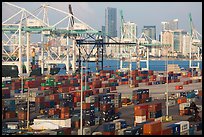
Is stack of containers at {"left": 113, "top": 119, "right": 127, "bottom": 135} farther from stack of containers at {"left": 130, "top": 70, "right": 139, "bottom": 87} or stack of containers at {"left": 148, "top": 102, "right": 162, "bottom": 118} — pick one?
stack of containers at {"left": 130, "top": 70, "right": 139, "bottom": 87}

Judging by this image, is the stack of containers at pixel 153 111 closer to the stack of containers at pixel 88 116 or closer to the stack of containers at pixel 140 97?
the stack of containers at pixel 88 116

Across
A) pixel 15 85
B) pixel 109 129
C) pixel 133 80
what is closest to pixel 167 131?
pixel 109 129

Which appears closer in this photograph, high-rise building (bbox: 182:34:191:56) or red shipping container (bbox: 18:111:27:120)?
red shipping container (bbox: 18:111:27:120)

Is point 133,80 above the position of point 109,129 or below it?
below

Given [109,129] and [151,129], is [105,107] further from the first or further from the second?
[151,129]

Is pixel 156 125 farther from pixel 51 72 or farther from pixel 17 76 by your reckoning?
pixel 51 72

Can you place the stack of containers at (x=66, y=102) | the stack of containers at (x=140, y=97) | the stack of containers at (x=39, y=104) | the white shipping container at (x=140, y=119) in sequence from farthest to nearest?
the stack of containers at (x=140, y=97)
the stack of containers at (x=39, y=104)
the stack of containers at (x=66, y=102)
the white shipping container at (x=140, y=119)

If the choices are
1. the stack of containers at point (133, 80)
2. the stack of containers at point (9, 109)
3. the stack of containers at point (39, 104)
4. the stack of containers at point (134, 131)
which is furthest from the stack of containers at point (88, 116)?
the stack of containers at point (133, 80)

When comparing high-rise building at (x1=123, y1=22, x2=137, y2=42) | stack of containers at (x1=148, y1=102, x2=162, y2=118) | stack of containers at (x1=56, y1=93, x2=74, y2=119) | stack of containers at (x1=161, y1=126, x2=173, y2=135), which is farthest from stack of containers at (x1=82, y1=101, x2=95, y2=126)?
high-rise building at (x1=123, y1=22, x2=137, y2=42)

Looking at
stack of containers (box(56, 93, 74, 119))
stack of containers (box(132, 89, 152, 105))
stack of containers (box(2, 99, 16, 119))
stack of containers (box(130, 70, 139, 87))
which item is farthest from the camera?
stack of containers (box(130, 70, 139, 87))

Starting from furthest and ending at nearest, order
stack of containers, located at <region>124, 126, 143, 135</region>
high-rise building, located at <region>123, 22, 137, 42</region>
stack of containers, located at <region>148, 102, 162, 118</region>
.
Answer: high-rise building, located at <region>123, 22, 137, 42</region> < stack of containers, located at <region>148, 102, 162, 118</region> < stack of containers, located at <region>124, 126, 143, 135</region>

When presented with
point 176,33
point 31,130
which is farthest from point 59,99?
point 176,33

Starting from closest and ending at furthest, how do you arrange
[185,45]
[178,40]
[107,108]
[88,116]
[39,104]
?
[88,116] < [107,108] < [39,104] < [185,45] < [178,40]
